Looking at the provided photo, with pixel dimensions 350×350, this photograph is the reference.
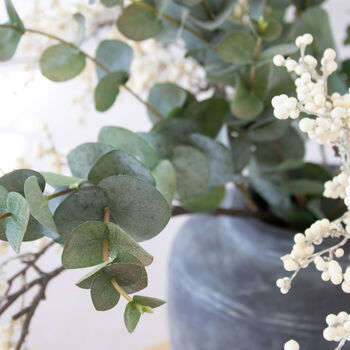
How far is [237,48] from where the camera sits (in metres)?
0.23

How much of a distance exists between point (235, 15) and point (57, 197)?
24 cm

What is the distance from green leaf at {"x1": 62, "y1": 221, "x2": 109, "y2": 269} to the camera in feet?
0.43

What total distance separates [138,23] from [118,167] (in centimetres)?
10

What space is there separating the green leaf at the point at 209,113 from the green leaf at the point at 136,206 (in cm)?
11

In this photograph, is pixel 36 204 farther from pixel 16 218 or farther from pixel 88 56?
pixel 88 56

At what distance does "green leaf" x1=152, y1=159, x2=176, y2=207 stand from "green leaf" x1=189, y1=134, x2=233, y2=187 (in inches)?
1.9

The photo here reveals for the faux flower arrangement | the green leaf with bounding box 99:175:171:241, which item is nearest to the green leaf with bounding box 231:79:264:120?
the faux flower arrangement

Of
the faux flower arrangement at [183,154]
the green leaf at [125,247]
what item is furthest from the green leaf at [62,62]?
the green leaf at [125,247]

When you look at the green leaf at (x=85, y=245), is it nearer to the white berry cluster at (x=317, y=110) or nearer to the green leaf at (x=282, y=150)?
the white berry cluster at (x=317, y=110)

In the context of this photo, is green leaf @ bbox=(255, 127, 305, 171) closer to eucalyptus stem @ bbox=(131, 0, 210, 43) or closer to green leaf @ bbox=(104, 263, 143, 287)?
eucalyptus stem @ bbox=(131, 0, 210, 43)

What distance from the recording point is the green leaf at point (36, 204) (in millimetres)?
125

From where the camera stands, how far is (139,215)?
5.8 inches

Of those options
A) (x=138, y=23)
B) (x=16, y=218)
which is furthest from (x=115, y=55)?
(x=16, y=218)

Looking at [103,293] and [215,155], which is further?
[215,155]
